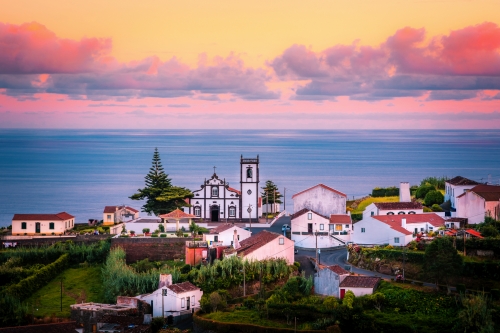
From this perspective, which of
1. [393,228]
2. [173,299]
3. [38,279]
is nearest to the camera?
[173,299]

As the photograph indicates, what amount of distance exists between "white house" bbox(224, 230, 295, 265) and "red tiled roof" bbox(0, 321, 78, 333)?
9.14 metres

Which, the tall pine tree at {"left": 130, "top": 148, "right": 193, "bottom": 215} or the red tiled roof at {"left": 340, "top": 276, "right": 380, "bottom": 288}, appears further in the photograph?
the tall pine tree at {"left": 130, "top": 148, "right": 193, "bottom": 215}

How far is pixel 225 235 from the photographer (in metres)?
42.8

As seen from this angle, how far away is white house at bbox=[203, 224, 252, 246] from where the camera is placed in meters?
42.6

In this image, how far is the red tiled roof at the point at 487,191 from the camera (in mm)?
41875

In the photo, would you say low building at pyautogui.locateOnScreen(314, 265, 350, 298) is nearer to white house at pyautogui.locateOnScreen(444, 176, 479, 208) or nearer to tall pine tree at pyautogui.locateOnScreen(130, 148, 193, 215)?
white house at pyautogui.locateOnScreen(444, 176, 479, 208)

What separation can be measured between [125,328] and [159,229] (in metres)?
14.0

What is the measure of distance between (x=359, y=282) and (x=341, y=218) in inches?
430

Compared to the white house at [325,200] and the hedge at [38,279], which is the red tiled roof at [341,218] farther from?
the hedge at [38,279]

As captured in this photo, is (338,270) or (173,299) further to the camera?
(338,270)

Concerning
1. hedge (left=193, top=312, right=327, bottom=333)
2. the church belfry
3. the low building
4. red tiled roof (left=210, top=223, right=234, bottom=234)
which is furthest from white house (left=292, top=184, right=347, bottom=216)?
hedge (left=193, top=312, right=327, bottom=333)

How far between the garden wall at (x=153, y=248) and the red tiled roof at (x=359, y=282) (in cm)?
1113

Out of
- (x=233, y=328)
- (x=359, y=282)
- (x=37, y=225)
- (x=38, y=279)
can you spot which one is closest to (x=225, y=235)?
(x=38, y=279)

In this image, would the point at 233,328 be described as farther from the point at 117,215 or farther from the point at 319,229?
the point at 117,215
